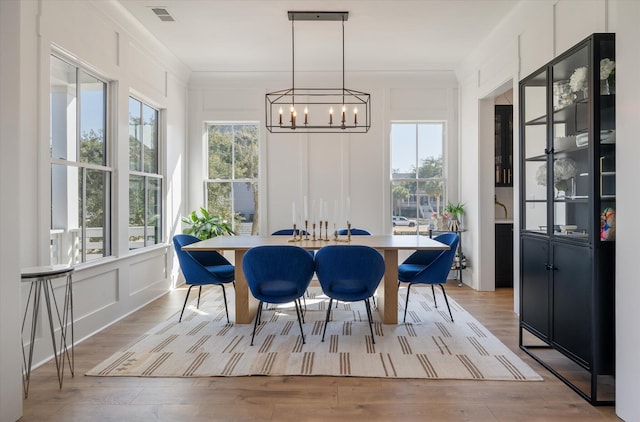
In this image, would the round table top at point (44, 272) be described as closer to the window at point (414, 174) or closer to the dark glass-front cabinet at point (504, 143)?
the window at point (414, 174)

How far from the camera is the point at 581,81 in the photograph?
8.67 feet

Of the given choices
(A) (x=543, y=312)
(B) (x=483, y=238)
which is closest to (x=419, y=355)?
(A) (x=543, y=312)

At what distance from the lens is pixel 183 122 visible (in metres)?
6.36

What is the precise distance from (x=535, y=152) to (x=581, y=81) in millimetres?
651

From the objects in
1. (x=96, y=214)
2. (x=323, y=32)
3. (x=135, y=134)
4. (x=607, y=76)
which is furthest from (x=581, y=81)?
(x=135, y=134)

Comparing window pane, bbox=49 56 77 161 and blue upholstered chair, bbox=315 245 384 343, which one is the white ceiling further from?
blue upholstered chair, bbox=315 245 384 343

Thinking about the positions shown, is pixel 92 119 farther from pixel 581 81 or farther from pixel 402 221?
pixel 402 221

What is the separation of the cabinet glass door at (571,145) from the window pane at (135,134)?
14.3 feet

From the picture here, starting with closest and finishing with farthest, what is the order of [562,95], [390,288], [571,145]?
[571,145]
[562,95]
[390,288]

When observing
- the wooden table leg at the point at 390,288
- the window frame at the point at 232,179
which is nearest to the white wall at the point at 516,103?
the wooden table leg at the point at 390,288

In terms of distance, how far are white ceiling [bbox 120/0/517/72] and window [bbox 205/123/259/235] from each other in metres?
1.12

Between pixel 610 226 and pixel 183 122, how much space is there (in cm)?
568

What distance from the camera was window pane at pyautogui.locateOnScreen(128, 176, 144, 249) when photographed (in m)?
4.84

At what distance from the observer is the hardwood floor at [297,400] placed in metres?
2.34
